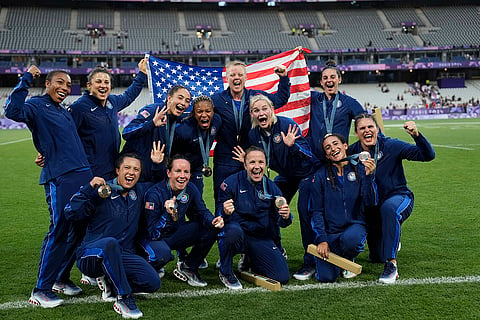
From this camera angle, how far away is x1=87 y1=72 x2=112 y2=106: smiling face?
450 cm

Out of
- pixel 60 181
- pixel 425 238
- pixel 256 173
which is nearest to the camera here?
pixel 60 181

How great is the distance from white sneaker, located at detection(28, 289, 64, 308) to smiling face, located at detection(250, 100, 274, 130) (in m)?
2.30

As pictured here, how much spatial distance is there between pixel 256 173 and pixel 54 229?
177cm

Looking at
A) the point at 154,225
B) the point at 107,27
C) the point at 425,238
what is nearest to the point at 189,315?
the point at 154,225

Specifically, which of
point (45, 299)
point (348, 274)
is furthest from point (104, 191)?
point (348, 274)

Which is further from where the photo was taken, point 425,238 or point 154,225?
point 425,238

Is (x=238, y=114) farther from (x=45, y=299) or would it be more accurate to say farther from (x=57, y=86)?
(x=45, y=299)

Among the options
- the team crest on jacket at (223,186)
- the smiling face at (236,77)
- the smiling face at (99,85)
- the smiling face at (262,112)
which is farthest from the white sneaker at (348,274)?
the smiling face at (99,85)

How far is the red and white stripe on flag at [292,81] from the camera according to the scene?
6.48 meters

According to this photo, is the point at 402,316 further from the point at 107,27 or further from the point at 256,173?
the point at 107,27

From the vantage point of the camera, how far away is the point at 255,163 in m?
4.43

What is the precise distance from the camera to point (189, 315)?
3.68 metres

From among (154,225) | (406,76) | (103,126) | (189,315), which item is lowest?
(189,315)

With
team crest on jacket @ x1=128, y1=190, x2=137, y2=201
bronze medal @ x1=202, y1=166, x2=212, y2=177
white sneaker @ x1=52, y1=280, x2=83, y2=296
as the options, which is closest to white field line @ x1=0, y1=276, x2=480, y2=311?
white sneaker @ x1=52, y1=280, x2=83, y2=296
